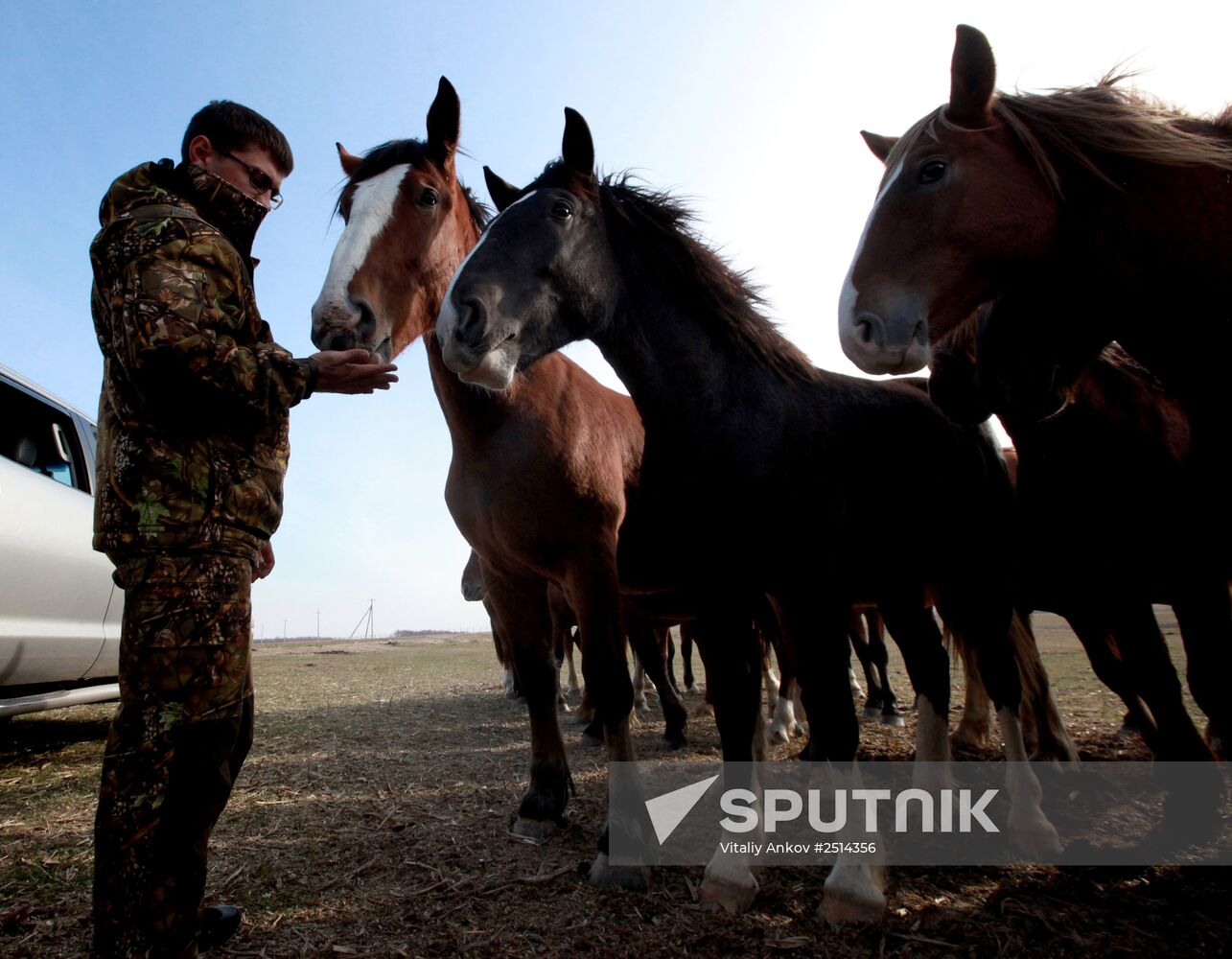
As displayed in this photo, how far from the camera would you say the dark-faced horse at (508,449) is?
310cm

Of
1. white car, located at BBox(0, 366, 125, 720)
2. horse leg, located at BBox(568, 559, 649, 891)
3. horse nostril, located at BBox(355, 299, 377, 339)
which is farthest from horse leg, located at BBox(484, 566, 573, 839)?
white car, located at BBox(0, 366, 125, 720)

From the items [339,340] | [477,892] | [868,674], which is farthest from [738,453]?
[868,674]

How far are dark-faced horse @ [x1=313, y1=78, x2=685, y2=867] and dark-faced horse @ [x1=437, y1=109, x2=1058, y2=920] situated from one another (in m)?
0.33

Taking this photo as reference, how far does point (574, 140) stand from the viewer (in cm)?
310

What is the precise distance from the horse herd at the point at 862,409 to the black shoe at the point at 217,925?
1275 mm

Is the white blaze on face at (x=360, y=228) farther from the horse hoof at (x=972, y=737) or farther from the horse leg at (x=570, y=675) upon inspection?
the horse leg at (x=570, y=675)

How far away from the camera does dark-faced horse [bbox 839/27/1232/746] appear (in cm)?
183

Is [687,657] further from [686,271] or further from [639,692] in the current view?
[686,271]

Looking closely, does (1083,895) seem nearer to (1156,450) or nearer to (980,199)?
(1156,450)

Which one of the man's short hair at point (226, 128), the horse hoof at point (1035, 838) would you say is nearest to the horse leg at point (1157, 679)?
the horse hoof at point (1035, 838)

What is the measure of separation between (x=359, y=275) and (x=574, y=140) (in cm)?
112

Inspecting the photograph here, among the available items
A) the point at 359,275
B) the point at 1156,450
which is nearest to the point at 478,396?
the point at 359,275

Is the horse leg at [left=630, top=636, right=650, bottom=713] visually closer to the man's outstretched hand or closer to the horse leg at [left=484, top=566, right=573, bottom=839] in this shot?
the horse leg at [left=484, top=566, right=573, bottom=839]

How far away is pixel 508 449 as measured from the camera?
11.0ft
